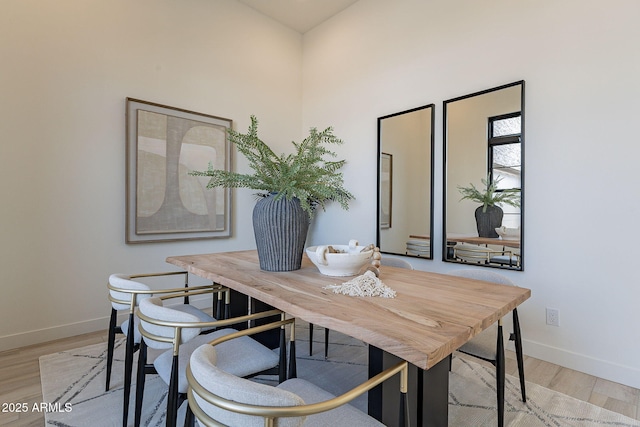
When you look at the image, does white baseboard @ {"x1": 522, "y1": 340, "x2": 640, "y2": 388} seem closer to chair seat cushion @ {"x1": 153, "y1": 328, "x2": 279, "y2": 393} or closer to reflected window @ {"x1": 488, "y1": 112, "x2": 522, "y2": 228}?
reflected window @ {"x1": 488, "y1": 112, "x2": 522, "y2": 228}

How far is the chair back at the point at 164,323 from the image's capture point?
111 cm

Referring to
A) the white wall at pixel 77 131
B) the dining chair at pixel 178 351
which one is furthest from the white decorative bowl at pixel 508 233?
the white wall at pixel 77 131

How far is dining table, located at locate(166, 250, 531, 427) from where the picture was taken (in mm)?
803

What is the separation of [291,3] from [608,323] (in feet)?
13.4

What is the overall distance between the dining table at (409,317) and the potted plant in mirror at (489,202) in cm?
131

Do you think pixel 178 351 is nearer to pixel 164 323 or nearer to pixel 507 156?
pixel 164 323

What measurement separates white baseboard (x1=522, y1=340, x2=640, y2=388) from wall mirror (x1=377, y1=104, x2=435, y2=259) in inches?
40.2

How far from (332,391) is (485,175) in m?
1.97

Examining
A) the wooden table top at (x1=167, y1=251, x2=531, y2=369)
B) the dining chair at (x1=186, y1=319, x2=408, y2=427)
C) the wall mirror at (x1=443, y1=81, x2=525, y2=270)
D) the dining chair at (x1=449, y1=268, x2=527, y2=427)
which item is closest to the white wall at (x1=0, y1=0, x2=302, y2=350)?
the wooden table top at (x1=167, y1=251, x2=531, y2=369)

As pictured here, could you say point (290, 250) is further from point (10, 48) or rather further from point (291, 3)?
point (291, 3)

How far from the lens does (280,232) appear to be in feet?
5.11

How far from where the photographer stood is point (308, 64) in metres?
4.25

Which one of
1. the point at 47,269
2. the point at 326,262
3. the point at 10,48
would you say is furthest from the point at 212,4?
the point at 326,262

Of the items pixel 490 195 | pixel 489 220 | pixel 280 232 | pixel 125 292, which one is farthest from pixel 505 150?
pixel 125 292
